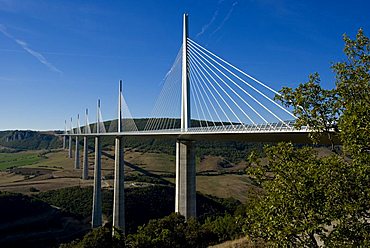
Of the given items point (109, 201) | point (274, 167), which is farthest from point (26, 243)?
point (274, 167)

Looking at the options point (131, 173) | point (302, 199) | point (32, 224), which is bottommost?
point (32, 224)

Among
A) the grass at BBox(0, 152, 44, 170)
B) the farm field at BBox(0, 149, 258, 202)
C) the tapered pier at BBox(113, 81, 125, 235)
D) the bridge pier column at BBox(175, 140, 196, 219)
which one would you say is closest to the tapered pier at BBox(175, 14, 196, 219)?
the bridge pier column at BBox(175, 140, 196, 219)

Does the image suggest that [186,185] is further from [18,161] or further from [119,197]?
[18,161]

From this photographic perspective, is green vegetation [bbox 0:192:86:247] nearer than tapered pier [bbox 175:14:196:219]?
No

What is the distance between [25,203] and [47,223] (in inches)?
254

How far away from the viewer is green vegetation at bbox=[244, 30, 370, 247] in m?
8.01

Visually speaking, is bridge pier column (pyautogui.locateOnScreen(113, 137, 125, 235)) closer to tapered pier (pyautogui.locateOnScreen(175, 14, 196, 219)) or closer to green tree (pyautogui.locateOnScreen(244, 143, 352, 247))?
tapered pier (pyautogui.locateOnScreen(175, 14, 196, 219))

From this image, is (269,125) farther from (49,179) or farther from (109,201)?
(49,179)

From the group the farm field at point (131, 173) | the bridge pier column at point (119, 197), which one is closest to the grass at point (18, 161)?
the farm field at point (131, 173)

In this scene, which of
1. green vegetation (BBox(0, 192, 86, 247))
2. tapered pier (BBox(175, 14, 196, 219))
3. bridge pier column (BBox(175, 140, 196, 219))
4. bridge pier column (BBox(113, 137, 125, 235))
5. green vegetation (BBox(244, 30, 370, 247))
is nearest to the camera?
green vegetation (BBox(244, 30, 370, 247))

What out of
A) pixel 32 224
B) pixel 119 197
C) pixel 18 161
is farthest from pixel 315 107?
pixel 18 161

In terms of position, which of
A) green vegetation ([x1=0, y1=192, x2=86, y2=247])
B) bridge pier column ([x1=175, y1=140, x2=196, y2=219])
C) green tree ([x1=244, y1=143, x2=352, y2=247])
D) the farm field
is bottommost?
green vegetation ([x1=0, y1=192, x2=86, y2=247])

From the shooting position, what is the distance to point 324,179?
8344 millimetres

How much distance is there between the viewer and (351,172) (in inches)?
320
